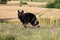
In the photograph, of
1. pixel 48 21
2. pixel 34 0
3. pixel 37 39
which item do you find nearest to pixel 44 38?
pixel 37 39

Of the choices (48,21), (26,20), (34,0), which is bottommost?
(34,0)

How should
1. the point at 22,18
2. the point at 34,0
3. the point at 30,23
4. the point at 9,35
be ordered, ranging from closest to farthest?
the point at 9,35 < the point at 22,18 < the point at 30,23 < the point at 34,0

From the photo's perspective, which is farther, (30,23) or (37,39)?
(30,23)

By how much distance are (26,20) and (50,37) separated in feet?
21.0

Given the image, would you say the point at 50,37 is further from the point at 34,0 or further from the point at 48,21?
the point at 34,0

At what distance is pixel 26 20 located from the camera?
1761cm

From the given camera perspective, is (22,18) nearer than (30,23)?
Yes

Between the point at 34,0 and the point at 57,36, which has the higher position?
the point at 57,36

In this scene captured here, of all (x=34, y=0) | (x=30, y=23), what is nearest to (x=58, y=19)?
(x=30, y=23)

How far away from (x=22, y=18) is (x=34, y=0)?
130ft

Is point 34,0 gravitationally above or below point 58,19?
below

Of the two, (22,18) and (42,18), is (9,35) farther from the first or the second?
(42,18)

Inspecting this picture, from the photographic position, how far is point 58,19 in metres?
24.2

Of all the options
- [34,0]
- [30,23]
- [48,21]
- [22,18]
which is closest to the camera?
[22,18]
